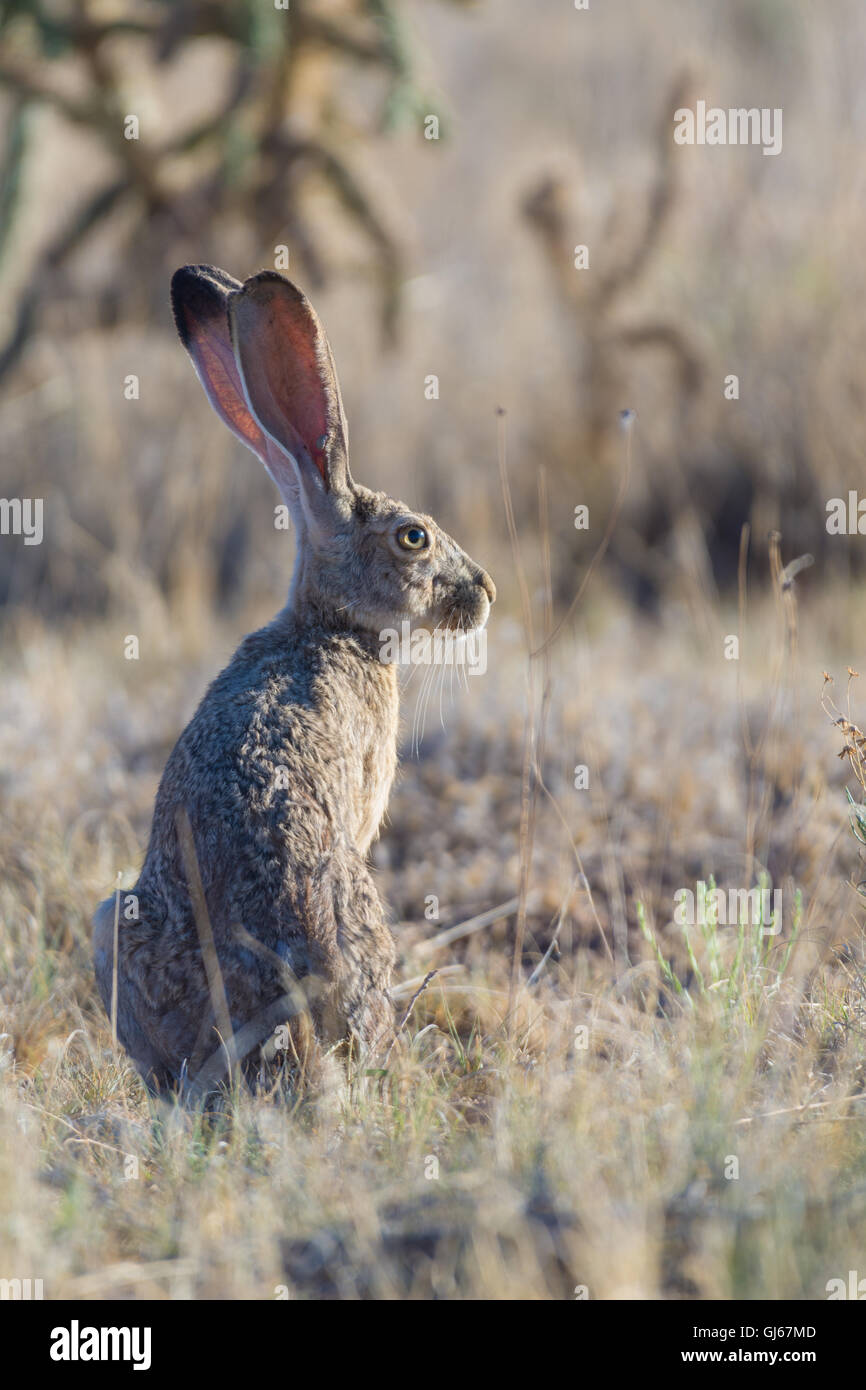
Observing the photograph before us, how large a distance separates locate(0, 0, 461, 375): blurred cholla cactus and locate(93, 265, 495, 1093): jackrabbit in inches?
220

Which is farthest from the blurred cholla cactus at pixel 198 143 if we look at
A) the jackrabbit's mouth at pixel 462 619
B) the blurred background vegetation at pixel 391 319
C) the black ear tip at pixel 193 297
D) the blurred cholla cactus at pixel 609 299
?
the jackrabbit's mouth at pixel 462 619

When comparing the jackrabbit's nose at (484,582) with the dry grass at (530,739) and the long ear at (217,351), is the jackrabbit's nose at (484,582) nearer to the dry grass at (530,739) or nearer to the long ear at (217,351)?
the dry grass at (530,739)

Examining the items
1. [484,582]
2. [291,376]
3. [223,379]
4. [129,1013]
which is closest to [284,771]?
[129,1013]

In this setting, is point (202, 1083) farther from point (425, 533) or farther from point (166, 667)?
point (166, 667)

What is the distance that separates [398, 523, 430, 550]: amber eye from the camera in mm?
4297

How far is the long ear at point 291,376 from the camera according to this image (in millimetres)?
3906

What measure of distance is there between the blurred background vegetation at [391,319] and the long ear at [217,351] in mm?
4661

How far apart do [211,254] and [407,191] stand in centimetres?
458

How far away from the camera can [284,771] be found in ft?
12.5

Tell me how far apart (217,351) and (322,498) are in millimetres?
557

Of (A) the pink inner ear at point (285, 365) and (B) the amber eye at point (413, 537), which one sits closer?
(A) the pink inner ear at point (285, 365)

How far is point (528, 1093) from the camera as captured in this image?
3.57 metres

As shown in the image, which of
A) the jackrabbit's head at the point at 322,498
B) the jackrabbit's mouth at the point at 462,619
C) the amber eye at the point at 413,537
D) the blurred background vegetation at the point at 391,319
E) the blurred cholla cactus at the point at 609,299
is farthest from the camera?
the blurred cholla cactus at the point at 609,299

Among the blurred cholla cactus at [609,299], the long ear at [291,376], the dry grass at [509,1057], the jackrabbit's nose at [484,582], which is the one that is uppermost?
the blurred cholla cactus at [609,299]
